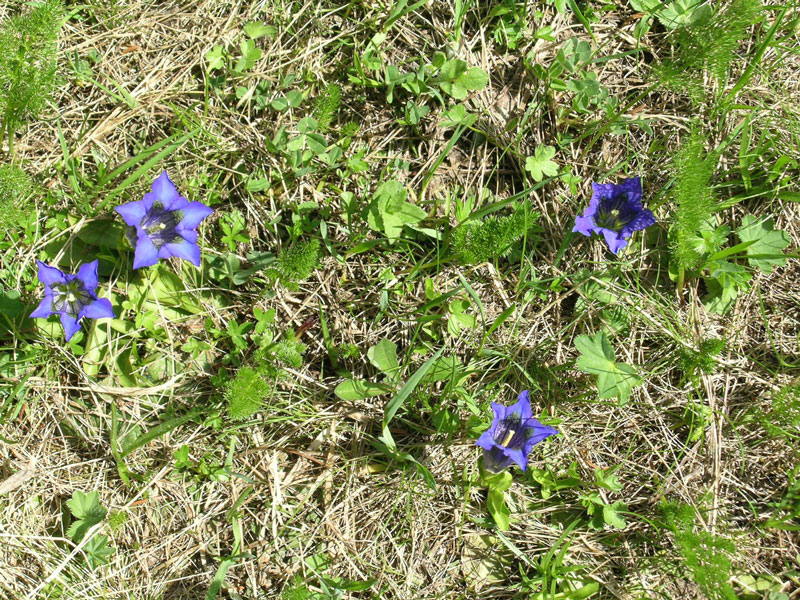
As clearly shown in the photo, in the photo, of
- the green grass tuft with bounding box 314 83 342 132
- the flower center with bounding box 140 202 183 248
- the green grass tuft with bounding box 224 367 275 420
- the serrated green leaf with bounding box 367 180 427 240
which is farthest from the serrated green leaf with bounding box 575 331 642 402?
the flower center with bounding box 140 202 183 248

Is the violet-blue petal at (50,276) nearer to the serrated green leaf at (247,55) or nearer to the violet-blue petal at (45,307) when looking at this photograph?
the violet-blue petal at (45,307)

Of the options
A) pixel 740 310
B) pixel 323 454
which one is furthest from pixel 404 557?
pixel 740 310

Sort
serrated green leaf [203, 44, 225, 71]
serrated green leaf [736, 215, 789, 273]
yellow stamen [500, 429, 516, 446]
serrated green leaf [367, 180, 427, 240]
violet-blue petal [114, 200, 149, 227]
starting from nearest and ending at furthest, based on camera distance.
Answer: violet-blue petal [114, 200, 149, 227] < yellow stamen [500, 429, 516, 446] < serrated green leaf [367, 180, 427, 240] < serrated green leaf [203, 44, 225, 71] < serrated green leaf [736, 215, 789, 273]

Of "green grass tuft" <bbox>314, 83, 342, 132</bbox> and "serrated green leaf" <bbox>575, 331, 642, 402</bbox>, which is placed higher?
"green grass tuft" <bbox>314, 83, 342, 132</bbox>

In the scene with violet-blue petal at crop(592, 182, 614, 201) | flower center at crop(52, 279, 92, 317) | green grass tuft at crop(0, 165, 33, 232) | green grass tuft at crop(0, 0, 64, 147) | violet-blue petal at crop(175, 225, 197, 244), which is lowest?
violet-blue petal at crop(592, 182, 614, 201)

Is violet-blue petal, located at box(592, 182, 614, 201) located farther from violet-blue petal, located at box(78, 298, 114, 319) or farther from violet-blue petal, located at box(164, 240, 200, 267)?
violet-blue petal, located at box(78, 298, 114, 319)

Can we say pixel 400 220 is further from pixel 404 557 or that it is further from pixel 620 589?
pixel 620 589

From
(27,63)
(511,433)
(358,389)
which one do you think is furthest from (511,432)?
(27,63)
